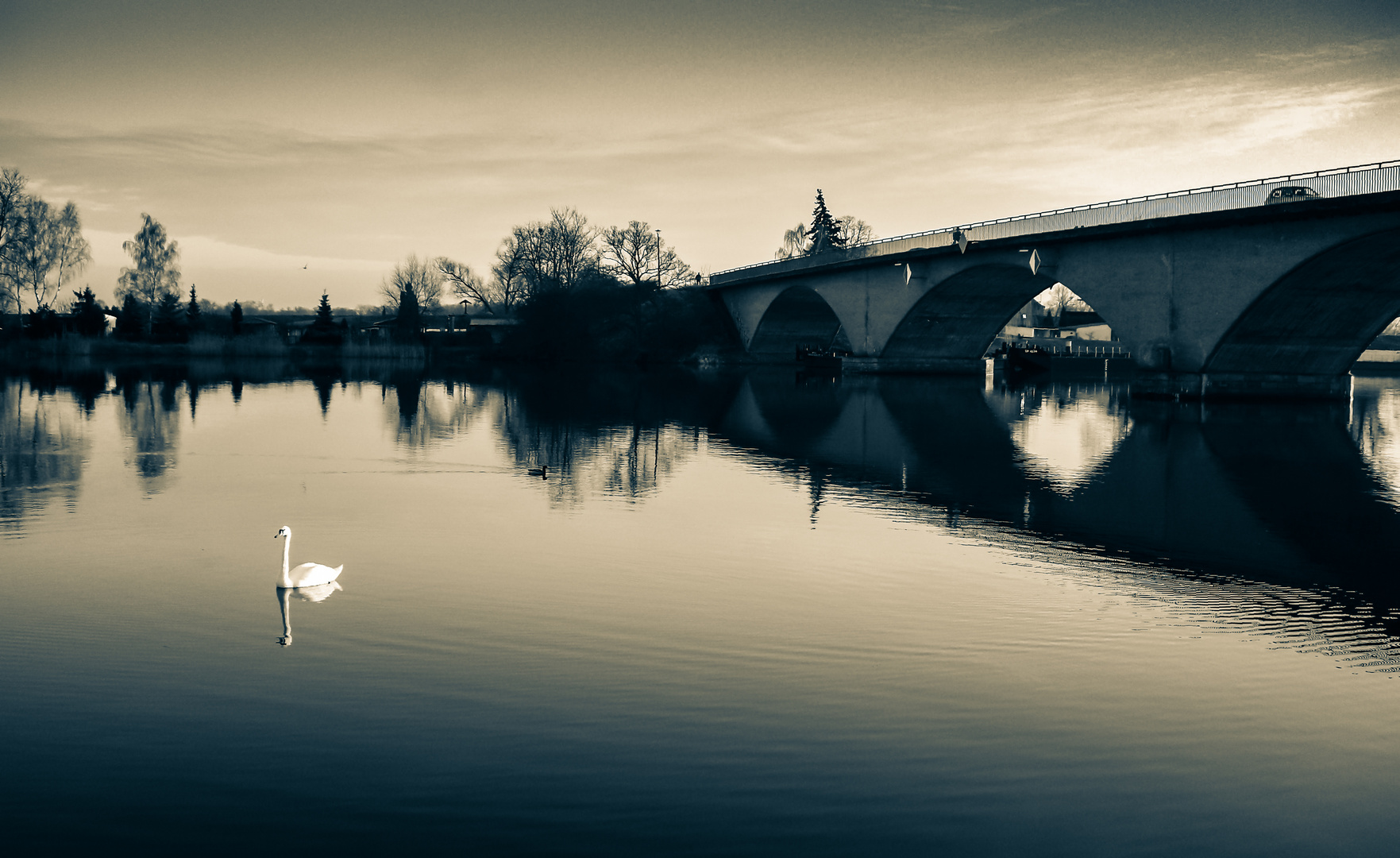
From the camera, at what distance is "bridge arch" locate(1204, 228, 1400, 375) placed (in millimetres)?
34094

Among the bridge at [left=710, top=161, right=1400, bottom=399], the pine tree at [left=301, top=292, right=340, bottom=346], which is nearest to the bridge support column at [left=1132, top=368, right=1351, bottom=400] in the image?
the bridge at [left=710, top=161, right=1400, bottom=399]

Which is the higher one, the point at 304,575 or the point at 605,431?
the point at 605,431

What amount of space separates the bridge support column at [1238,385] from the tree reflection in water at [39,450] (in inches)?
1408

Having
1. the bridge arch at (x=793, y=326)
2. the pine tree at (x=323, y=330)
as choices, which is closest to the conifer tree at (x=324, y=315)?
the pine tree at (x=323, y=330)

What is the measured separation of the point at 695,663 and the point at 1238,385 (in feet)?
125

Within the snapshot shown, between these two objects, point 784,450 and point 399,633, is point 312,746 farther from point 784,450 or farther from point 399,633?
point 784,450

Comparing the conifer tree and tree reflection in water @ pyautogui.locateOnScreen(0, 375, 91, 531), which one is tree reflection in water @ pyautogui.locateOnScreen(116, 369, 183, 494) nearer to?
tree reflection in water @ pyautogui.locateOnScreen(0, 375, 91, 531)

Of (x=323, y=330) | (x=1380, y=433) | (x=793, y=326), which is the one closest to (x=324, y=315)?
(x=323, y=330)

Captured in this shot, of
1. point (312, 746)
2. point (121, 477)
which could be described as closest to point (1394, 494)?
point (312, 746)

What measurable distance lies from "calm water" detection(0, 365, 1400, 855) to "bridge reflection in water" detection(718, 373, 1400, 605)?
0.53 ft

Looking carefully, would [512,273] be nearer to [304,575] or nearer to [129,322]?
[129,322]

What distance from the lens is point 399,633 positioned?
8.12 m

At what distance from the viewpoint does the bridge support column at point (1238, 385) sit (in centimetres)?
3906

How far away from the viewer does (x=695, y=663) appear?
24.6 ft
